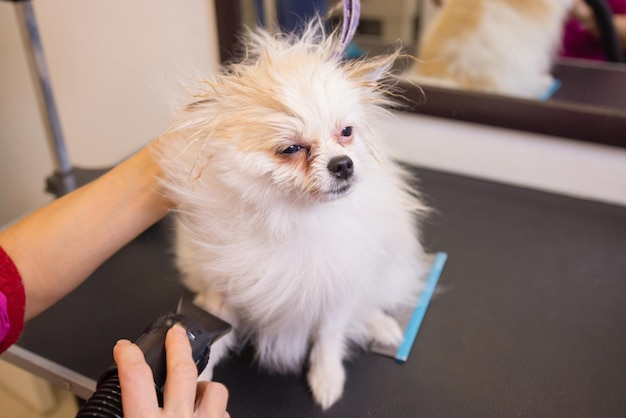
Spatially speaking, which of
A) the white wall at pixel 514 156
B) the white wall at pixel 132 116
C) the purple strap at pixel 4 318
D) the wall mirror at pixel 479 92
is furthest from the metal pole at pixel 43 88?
the white wall at pixel 514 156

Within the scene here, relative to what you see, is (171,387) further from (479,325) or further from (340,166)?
(479,325)

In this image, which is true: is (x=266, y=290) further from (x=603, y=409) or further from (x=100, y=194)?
(x=603, y=409)

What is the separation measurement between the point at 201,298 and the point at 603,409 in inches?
21.8

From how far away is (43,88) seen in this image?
3.61 ft

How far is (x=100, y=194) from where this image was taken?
74cm

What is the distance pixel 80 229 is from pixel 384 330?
46 cm

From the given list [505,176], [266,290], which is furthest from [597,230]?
[266,290]

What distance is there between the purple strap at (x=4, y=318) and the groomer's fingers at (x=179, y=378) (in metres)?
0.24

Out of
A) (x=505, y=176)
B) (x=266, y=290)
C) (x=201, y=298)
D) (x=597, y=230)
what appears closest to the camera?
(x=266, y=290)

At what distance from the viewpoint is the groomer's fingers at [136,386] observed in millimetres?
454

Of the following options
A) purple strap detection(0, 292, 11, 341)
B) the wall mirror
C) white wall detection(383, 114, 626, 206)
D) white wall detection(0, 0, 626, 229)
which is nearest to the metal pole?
white wall detection(0, 0, 626, 229)

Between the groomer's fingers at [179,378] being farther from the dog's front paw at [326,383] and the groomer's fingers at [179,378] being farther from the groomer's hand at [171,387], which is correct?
the dog's front paw at [326,383]

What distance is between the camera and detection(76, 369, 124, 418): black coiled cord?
47cm

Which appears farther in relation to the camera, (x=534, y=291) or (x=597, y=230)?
(x=597, y=230)
